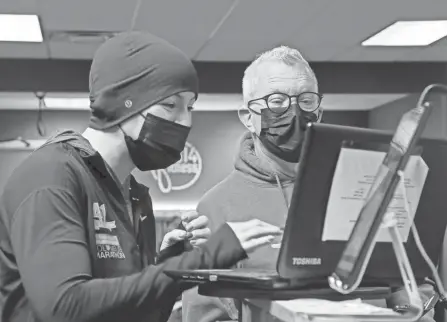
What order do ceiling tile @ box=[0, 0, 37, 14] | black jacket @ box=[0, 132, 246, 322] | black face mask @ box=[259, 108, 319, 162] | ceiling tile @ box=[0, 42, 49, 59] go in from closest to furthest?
black jacket @ box=[0, 132, 246, 322]
black face mask @ box=[259, 108, 319, 162]
ceiling tile @ box=[0, 0, 37, 14]
ceiling tile @ box=[0, 42, 49, 59]

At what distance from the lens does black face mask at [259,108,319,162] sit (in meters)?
1.97

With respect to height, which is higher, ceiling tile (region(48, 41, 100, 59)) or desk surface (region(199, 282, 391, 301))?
desk surface (region(199, 282, 391, 301))

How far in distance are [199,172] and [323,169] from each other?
8.15 metres

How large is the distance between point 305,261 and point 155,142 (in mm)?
599

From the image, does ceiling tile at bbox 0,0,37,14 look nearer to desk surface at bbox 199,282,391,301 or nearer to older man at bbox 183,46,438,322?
older man at bbox 183,46,438,322

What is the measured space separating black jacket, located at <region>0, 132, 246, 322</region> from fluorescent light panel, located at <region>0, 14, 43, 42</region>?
13.4ft

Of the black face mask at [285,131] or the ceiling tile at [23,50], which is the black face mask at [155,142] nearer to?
the black face mask at [285,131]

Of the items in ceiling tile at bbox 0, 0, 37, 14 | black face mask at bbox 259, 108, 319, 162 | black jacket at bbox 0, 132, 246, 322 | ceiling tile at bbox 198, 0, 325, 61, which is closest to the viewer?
black jacket at bbox 0, 132, 246, 322

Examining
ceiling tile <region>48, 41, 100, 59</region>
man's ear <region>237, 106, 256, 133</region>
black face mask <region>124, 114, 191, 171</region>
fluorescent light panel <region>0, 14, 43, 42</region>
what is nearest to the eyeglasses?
man's ear <region>237, 106, 256, 133</region>

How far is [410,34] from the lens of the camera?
6.10 meters

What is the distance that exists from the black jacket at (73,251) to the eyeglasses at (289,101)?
567mm

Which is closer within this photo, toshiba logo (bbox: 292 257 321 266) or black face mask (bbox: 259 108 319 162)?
toshiba logo (bbox: 292 257 321 266)

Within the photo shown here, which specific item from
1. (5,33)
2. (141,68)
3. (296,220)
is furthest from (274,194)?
(5,33)

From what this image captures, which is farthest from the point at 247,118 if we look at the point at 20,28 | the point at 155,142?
Answer: the point at 20,28
